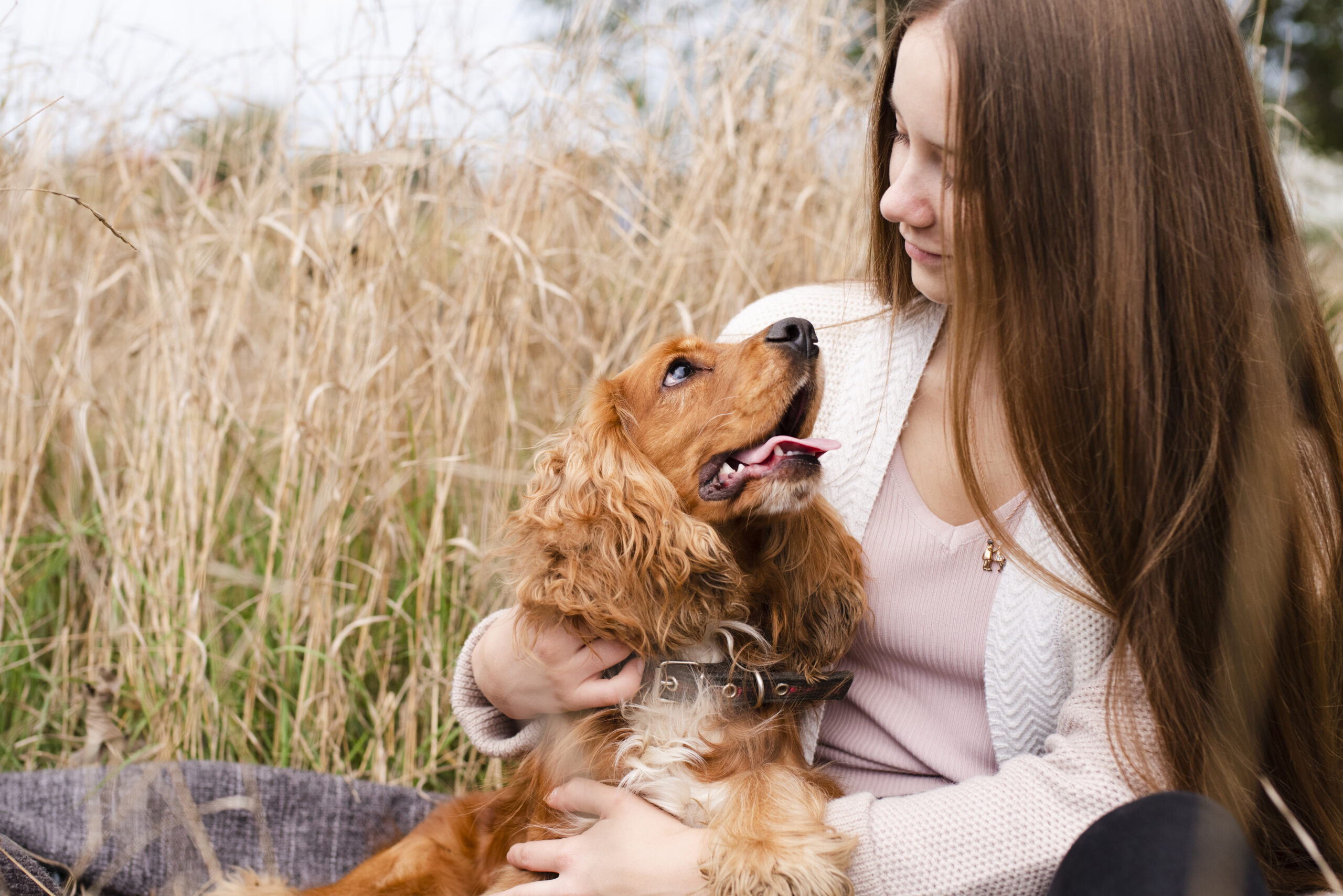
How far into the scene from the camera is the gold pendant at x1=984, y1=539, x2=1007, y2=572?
1.70m

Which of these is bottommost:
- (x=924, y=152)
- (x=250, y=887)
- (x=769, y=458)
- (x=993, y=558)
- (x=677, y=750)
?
(x=250, y=887)

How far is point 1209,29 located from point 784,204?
1.61 meters

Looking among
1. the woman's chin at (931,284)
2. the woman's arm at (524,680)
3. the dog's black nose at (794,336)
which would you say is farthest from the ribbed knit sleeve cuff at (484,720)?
the woman's chin at (931,284)

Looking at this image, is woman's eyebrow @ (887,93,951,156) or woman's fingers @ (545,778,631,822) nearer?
woman's eyebrow @ (887,93,951,156)

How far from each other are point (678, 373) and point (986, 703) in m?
0.78

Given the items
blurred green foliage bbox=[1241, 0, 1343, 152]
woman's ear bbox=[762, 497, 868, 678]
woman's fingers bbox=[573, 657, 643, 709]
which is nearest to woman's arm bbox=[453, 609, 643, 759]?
woman's fingers bbox=[573, 657, 643, 709]

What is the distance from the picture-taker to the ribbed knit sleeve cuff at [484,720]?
189 centimetres

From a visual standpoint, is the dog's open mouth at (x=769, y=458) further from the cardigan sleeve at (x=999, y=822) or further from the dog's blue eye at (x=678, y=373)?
the cardigan sleeve at (x=999, y=822)

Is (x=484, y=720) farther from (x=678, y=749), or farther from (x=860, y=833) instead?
(x=860, y=833)

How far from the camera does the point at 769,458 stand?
1.72 m

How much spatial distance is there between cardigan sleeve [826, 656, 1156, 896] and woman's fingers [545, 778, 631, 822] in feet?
1.15

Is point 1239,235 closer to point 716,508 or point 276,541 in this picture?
point 716,508

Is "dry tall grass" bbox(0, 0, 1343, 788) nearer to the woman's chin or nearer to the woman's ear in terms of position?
the woman's ear

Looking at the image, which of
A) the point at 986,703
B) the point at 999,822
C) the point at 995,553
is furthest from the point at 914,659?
the point at 999,822
